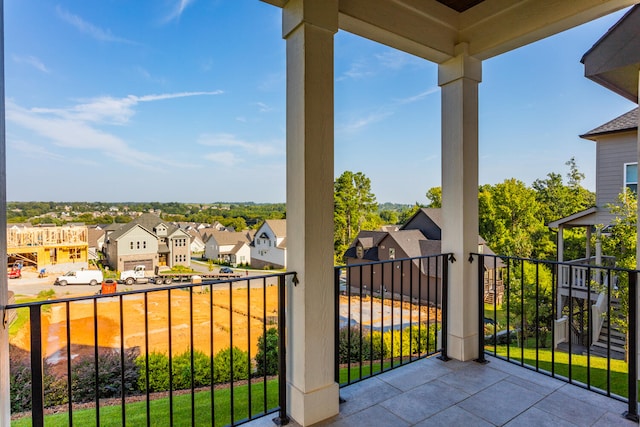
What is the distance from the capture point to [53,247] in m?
3.06

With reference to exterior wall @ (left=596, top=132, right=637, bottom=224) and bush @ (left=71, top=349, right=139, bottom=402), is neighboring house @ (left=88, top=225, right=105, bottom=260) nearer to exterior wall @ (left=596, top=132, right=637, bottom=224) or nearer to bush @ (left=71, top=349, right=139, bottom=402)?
bush @ (left=71, top=349, right=139, bottom=402)

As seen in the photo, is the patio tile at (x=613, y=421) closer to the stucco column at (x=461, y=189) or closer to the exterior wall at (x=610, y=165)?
the stucco column at (x=461, y=189)

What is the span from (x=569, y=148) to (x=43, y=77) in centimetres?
1803

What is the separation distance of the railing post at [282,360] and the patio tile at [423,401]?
657mm

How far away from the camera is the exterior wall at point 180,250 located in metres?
4.07

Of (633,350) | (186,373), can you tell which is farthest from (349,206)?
(186,373)

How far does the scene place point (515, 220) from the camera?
14.3 m

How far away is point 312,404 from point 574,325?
962 cm

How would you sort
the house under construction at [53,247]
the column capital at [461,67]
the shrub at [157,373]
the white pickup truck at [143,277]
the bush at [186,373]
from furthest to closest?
the bush at [186,373]
the shrub at [157,373]
the white pickup truck at [143,277]
the column capital at [461,67]
the house under construction at [53,247]

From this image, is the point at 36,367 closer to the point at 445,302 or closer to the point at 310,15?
the point at 310,15

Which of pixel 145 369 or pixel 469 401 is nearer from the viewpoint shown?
pixel 145 369

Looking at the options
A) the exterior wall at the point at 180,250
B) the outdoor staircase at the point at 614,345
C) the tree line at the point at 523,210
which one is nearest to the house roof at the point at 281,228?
the exterior wall at the point at 180,250

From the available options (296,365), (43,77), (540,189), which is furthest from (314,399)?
(540,189)

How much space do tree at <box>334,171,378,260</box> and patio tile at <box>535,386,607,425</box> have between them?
235 centimetres
